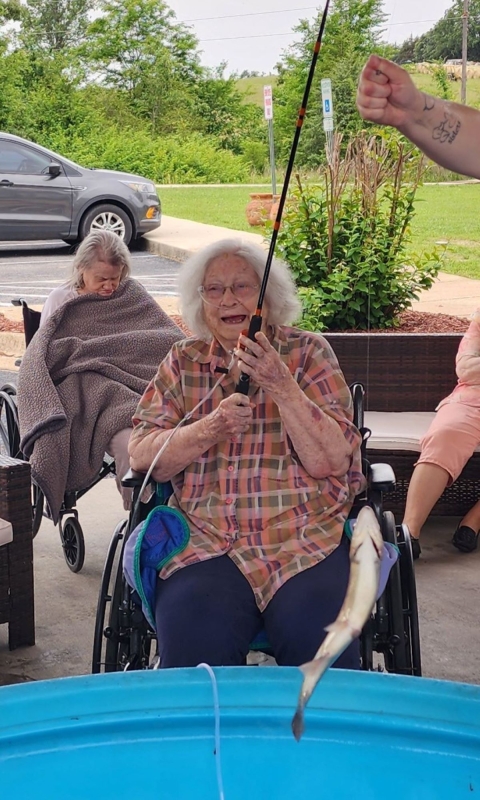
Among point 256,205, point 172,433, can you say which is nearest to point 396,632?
point 172,433

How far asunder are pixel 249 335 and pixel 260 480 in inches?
13.0

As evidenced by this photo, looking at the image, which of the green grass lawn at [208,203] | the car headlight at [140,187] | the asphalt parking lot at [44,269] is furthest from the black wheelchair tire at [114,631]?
the green grass lawn at [208,203]

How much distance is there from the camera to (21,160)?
8.11 m

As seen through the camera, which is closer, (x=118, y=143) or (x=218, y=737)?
(x=218, y=737)

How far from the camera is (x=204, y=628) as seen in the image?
1942 mm

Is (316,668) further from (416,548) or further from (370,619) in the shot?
(416,548)

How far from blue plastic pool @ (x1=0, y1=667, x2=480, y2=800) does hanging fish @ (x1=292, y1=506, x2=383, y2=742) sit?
83 millimetres

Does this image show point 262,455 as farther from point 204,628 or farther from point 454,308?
point 454,308

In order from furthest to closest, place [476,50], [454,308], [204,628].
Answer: [454,308]
[476,50]
[204,628]

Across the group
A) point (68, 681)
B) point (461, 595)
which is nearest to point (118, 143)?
point (461, 595)

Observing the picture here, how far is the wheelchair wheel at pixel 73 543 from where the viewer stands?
3371 millimetres

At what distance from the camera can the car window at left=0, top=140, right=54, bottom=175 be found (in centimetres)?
803

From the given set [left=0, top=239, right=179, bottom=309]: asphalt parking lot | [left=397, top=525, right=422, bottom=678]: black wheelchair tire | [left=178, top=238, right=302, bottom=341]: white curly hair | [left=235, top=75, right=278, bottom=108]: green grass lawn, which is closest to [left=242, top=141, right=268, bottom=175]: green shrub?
[left=235, top=75, right=278, bottom=108]: green grass lawn

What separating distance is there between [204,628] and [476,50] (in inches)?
114
